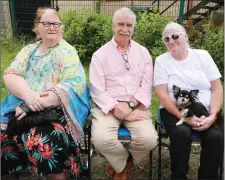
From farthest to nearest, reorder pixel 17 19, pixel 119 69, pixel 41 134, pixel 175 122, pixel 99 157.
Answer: pixel 17 19
pixel 99 157
pixel 119 69
pixel 175 122
pixel 41 134

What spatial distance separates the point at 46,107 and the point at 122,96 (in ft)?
2.53

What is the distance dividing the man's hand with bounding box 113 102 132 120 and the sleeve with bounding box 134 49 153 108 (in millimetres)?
156

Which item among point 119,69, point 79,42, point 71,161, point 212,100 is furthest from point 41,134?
point 79,42

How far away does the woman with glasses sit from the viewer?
2.96 meters

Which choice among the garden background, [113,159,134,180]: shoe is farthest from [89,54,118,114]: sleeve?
the garden background

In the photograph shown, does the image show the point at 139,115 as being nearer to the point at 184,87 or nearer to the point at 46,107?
the point at 184,87

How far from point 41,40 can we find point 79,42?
4.03m

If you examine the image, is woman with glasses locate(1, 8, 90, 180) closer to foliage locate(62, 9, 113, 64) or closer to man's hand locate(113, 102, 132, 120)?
man's hand locate(113, 102, 132, 120)

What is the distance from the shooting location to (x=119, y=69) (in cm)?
343

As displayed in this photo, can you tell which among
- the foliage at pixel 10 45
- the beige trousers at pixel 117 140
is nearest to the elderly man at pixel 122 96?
the beige trousers at pixel 117 140

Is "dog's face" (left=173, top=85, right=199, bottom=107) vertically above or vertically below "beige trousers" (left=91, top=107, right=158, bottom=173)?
above

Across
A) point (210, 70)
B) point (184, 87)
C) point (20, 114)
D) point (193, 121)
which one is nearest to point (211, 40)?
point (210, 70)

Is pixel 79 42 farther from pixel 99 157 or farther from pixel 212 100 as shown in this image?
pixel 212 100

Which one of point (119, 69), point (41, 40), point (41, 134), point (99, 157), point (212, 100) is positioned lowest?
point (99, 157)
